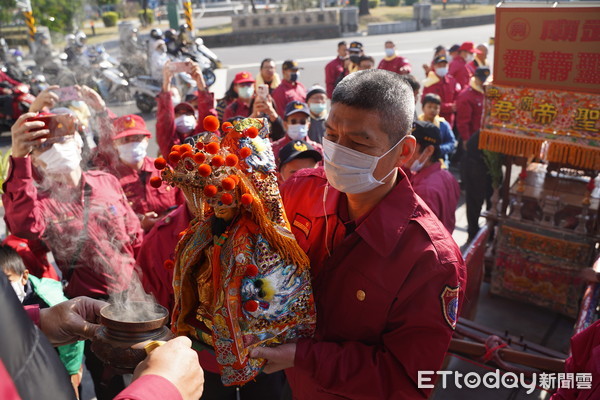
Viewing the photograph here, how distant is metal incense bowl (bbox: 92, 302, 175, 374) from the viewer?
5.41 ft

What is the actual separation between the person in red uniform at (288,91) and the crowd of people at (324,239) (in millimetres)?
3964

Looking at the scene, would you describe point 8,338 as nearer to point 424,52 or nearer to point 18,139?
point 18,139

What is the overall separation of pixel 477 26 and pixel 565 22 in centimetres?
2920

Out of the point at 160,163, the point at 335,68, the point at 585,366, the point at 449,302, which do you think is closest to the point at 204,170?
the point at 160,163

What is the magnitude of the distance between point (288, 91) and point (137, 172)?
416 cm

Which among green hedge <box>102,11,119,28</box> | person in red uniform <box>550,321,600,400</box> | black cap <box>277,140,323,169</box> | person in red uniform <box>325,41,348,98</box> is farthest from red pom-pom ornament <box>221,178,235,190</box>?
green hedge <box>102,11,119,28</box>

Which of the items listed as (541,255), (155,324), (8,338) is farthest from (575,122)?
(8,338)

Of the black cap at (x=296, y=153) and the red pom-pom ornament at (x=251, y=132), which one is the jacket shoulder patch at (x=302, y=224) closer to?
the red pom-pom ornament at (x=251, y=132)

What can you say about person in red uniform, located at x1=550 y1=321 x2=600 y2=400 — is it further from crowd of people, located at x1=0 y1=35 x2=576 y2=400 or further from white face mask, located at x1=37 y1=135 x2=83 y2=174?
white face mask, located at x1=37 y1=135 x2=83 y2=174

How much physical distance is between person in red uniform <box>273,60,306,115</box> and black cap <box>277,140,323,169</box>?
3.98 m

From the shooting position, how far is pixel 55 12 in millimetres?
19969

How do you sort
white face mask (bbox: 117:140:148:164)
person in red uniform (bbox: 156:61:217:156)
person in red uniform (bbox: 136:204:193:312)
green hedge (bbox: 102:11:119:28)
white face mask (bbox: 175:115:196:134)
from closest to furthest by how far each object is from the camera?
person in red uniform (bbox: 136:204:193:312)
white face mask (bbox: 117:140:148:164)
person in red uniform (bbox: 156:61:217:156)
white face mask (bbox: 175:115:196:134)
green hedge (bbox: 102:11:119:28)

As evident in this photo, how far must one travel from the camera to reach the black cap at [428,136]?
3.73 metres

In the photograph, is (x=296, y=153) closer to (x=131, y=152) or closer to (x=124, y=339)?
(x=131, y=152)
